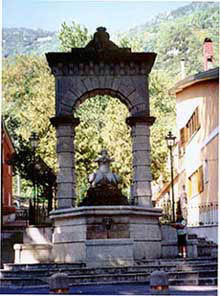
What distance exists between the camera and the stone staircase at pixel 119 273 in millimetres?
11273

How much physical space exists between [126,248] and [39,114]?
14.4 m

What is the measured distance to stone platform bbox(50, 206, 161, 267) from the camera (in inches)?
521

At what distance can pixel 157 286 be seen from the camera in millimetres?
8516

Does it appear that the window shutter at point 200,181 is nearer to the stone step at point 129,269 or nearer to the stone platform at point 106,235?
the stone platform at point 106,235

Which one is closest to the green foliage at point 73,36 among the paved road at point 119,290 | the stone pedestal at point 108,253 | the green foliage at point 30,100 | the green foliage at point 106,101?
the green foliage at point 106,101

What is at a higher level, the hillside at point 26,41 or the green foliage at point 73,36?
the hillside at point 26,41

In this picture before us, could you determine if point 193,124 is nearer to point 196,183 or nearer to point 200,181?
point 196,183

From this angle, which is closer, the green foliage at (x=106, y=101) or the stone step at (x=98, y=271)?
the stone step at (x=98, y=271)

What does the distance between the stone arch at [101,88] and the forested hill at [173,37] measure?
21.0 m

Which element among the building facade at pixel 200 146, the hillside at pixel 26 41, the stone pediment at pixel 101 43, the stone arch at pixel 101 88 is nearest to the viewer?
the stone arch at pixel 101 88

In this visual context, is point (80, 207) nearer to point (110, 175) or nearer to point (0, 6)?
point (110, 175)

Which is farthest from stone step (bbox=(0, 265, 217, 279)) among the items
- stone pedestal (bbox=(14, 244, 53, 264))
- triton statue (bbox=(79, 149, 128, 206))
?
triton statue (bbox=(79, 149, 128, 206))

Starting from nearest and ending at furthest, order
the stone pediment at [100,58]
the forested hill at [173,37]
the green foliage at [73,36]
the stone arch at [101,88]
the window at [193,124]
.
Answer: the stone arch at [101,88], the stone pediment at [100,58], the window at [193,124], the green foliage at [73,36], the forested hill at [173,37]

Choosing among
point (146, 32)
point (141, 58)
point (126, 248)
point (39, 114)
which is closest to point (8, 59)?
point (146, 32)
